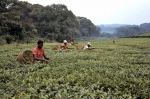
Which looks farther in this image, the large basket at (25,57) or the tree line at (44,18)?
the tree line at (44,18)

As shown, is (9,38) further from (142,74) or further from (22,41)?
(142,74)

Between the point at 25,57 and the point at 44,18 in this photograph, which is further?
the point at 44,18

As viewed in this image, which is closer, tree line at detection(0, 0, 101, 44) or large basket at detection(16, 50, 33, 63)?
large basket at detection(16, 50, 33, 63)

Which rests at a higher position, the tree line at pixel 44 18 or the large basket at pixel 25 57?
the tree line at pixel 44 18

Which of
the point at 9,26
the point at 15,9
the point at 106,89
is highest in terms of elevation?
the point at 15,9

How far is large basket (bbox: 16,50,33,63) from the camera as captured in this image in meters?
12.5

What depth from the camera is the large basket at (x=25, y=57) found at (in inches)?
493

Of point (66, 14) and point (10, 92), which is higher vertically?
point (66, 14)

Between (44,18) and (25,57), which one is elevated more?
(44,18)

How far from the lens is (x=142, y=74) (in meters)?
9.03

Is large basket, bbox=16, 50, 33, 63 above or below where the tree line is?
below

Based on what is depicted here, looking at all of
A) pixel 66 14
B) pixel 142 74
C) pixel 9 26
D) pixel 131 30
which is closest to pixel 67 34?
pixel 66 14

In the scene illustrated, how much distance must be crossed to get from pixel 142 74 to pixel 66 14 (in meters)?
52.5

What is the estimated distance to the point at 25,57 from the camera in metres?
12.8
